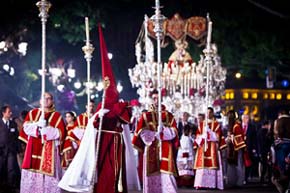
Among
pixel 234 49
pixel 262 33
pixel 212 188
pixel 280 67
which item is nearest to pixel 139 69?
pixel 262 33

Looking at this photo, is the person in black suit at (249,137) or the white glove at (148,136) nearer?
the white glove at (148,136)

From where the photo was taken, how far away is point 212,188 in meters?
21.1

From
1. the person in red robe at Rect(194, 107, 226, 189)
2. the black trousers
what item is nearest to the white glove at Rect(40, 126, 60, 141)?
the black trousers

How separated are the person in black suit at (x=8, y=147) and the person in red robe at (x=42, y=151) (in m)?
3.48

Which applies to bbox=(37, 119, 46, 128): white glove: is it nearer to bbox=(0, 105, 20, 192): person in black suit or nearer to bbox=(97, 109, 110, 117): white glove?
bbox=(97, 109, 110, 117): white glove

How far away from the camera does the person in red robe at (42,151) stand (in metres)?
15.4

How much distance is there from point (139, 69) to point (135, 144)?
17.2 metres

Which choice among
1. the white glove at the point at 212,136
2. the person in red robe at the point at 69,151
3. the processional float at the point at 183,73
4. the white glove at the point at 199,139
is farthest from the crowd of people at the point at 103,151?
the processional float at the point at 183,73

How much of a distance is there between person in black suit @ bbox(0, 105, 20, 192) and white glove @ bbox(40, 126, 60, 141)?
3.86 meters

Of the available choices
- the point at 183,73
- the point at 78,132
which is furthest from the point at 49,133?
the point at 183,73

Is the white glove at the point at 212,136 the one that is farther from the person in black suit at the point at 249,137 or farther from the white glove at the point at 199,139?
the person in black suit at the point at 249,137

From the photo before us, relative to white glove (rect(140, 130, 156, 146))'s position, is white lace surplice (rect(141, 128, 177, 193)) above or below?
below

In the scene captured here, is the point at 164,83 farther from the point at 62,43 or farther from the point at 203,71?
the point at 62,43

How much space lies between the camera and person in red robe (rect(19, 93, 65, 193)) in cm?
1538
